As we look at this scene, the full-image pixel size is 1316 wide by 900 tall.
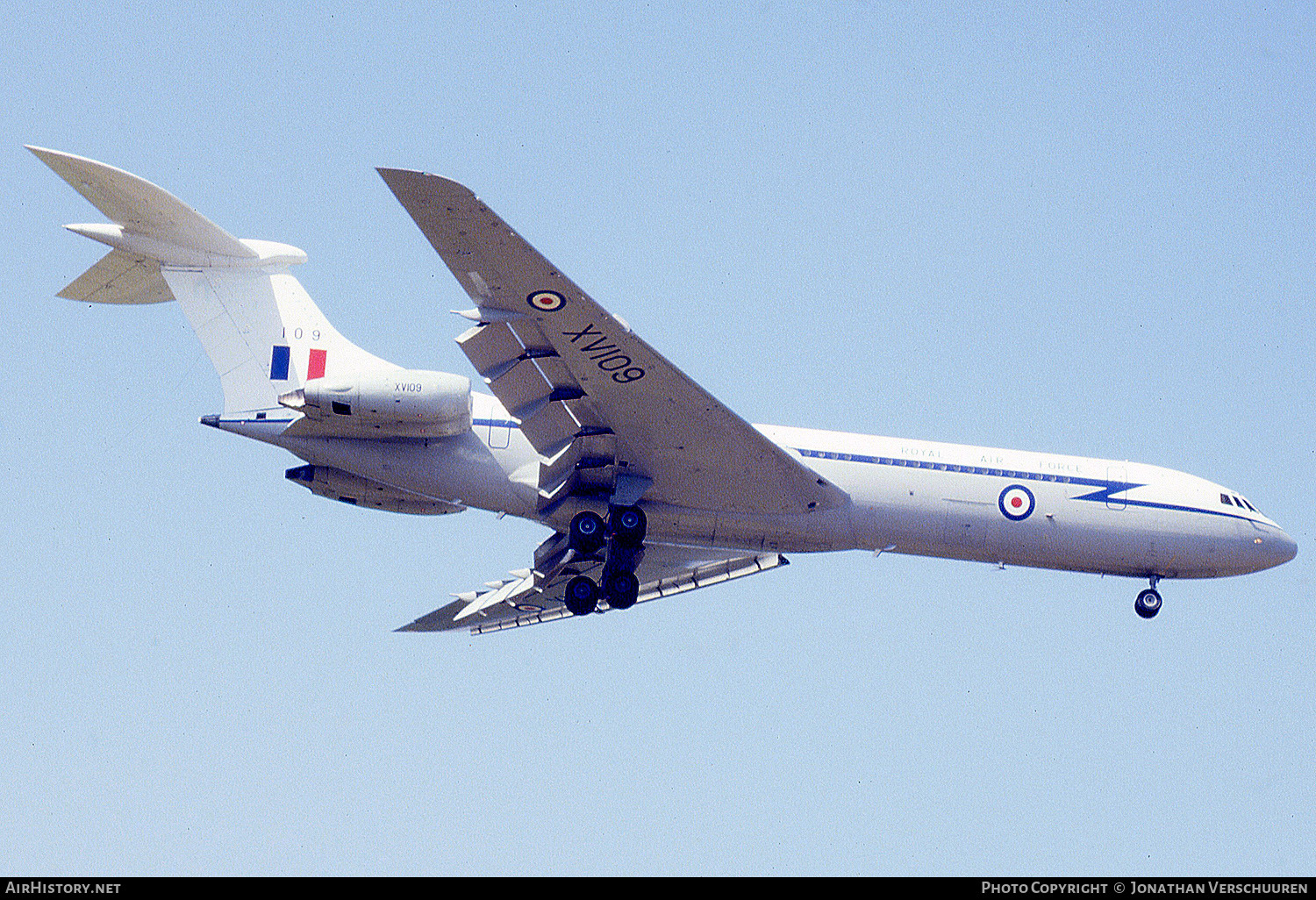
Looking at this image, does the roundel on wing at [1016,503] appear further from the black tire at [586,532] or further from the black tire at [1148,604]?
the black tire at [586,532]

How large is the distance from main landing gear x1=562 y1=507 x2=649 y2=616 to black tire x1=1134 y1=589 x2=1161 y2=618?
29.8 feet

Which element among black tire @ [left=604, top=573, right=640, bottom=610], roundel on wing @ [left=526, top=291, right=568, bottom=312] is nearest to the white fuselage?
black tire @ [left=604, top=573, right=640, bottom=610]

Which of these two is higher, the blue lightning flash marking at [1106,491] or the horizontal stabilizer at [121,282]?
the horizontal stabilizer at [121,282]

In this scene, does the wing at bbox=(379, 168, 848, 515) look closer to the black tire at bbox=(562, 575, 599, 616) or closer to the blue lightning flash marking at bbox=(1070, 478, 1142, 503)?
the black tire at bbox=(562, 575, 599, 616)

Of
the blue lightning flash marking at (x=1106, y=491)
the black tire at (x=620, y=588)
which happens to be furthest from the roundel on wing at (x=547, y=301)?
the blue lightning flash marking at (x=1106, y=491)

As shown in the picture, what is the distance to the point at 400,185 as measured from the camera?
63.4 feet

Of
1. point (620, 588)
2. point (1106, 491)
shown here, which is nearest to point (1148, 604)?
point (1106, 491)

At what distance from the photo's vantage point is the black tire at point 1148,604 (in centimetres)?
2647

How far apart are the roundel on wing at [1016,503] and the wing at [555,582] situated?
4.33 metres
